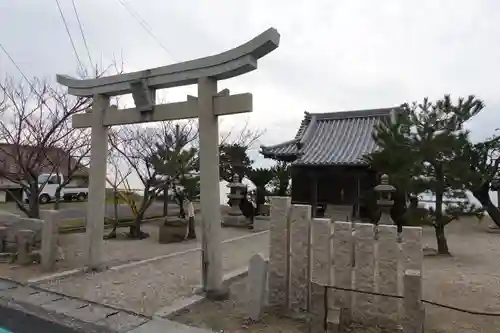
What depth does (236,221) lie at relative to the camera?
1483cm

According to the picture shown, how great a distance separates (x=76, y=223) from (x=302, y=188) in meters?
8.66

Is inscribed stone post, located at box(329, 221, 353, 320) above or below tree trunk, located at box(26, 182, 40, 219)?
below

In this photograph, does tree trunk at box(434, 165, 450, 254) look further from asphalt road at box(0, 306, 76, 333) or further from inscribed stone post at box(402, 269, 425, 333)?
asphalt road at box(0, 306, 76, 333)

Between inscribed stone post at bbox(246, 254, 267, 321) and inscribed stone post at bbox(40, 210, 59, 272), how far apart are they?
4006mm

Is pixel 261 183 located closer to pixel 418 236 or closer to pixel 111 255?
pixel 111 255

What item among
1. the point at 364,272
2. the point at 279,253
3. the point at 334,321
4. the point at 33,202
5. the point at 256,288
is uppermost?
the point at 33,202

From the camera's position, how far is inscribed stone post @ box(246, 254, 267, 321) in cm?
420

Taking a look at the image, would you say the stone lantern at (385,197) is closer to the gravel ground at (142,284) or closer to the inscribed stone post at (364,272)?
the gravel ground at (142,284)

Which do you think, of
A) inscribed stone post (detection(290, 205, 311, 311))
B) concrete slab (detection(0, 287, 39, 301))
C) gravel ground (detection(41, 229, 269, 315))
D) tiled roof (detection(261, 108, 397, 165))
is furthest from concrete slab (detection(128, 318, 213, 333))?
tiled roof (detection(261, 108, 397, 165))

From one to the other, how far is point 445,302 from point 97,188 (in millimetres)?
5787

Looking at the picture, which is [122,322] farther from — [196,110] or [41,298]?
[196,110]

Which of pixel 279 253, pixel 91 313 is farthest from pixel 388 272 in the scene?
pixel 91 313

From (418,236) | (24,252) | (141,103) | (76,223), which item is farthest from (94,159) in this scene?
(76,223)

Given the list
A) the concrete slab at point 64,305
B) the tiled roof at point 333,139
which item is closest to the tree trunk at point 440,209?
the tiled roof at point 333,139
